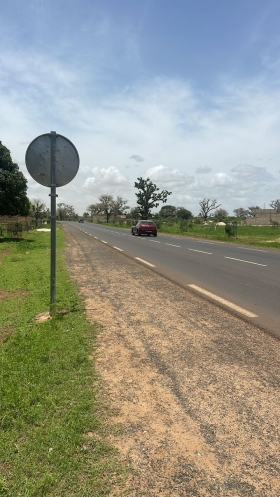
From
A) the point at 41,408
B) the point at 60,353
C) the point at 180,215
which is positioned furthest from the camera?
the point at 180,215

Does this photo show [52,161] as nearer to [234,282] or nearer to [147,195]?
[234,282]

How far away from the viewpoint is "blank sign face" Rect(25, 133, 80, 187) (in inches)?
221

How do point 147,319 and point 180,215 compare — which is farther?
point 180,215

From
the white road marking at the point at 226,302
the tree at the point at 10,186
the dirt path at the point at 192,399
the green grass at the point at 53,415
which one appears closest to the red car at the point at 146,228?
the tree at the point at 10,186

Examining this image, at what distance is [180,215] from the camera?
111 metres

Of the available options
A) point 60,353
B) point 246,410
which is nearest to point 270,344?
point 246,410

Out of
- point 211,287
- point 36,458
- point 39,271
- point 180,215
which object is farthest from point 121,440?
point 180,215

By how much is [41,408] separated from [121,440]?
0.74 meters

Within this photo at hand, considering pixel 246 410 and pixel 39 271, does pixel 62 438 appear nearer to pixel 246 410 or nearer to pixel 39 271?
pixel 246 410

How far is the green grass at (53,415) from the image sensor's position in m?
2.20

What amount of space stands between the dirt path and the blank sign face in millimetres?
2227

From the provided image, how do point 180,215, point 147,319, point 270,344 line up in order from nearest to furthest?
point 270,344 → point 147,319 → point 180,215

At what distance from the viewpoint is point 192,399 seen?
10.4 feet

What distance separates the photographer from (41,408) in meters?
2.93
